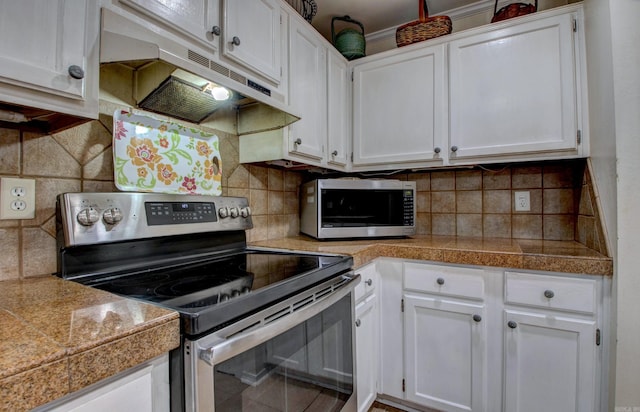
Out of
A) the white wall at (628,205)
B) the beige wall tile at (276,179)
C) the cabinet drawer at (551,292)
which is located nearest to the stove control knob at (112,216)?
the beige wall tile at (276,179)

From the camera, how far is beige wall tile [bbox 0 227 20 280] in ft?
2.80

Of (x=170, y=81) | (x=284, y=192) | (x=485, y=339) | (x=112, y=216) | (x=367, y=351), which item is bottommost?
(x=367, y=351)

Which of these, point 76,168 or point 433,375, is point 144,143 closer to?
point 76,168

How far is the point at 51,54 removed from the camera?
70cm

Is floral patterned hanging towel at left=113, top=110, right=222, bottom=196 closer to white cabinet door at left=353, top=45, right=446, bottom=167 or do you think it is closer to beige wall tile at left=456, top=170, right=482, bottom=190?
white cabinet door at left=353, top=45, right=446, bottom=167

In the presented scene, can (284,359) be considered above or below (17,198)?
below

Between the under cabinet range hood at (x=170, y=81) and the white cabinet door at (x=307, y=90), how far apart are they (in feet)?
0.60

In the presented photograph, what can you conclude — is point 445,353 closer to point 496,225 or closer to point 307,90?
point 496,225

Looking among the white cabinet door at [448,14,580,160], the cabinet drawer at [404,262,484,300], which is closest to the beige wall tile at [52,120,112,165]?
the cabinet drawer at [404,262,484,300]

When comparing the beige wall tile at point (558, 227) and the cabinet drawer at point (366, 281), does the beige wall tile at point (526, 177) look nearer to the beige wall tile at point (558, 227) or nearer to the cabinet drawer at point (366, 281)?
the beige wall tile at point (558, 227)

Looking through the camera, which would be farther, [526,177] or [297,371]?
[526,177]

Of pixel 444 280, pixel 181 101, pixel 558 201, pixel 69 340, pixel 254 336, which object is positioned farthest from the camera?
pixel 558 201

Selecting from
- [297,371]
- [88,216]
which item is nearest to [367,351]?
[297,371]

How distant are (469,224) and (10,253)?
2.07 metres
